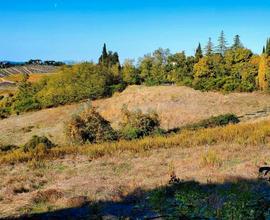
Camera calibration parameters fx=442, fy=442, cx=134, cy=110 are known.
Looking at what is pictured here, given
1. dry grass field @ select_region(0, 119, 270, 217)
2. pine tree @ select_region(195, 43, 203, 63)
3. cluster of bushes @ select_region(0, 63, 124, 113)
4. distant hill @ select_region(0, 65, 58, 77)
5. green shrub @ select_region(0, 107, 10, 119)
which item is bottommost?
dry grass field @ select_region(0, 119, 270, 217)

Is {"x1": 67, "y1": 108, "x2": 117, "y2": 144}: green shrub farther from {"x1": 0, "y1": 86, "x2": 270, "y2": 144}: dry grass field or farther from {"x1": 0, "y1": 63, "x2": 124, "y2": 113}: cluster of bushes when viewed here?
{"x1": 0, "y1": 63, "x2": 124, "y2": 113}: cluster of bushes

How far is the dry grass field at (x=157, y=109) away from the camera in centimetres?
5397

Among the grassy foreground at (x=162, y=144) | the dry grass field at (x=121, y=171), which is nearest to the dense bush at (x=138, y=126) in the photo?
the grassy foreground at (x=162, y=144)

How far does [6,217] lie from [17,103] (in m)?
72.2

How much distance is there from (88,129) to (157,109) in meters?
23.6

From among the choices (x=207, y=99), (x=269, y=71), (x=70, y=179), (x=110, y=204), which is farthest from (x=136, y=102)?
(x=110, y=204)

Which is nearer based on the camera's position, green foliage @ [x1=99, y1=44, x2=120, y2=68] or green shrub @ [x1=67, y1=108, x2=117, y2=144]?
green shrub @ [x1=67, y1=108, x2=117, y2=144]

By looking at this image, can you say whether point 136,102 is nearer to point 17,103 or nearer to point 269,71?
point 269,71

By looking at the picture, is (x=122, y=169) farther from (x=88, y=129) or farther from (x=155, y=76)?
(x=155, y=76)

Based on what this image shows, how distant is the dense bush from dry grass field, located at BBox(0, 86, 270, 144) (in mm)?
10788

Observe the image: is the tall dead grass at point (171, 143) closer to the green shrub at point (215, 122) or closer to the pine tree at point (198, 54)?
the green shrub at point (215, 122)

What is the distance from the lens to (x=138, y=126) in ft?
125

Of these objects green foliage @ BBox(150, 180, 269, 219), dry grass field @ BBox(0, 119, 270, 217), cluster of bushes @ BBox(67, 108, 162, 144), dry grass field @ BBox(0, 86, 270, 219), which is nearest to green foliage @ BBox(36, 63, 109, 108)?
dry grass field @ BBox(0, 86, 270, 219)

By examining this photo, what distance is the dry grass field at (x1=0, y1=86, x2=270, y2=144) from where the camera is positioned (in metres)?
54.0
